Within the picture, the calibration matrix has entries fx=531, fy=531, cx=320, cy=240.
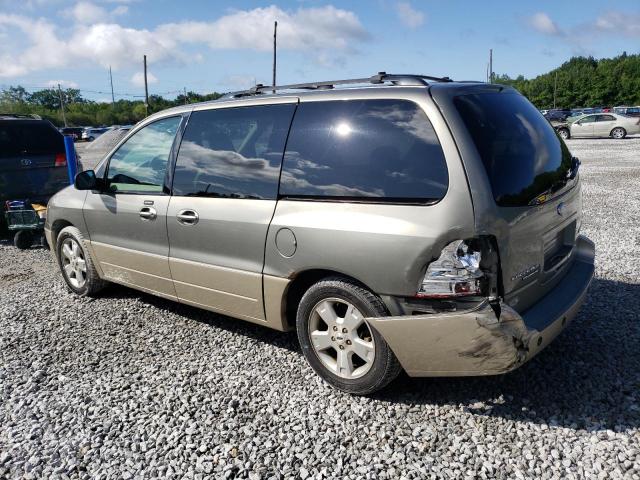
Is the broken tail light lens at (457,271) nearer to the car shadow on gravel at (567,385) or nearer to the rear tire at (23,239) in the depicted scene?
the car shadow on gravel at (567,385)

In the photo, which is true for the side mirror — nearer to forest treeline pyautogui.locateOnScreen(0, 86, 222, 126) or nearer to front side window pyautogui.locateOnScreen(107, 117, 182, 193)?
front side window pyautogui.locateOnScreen(107, 117, 182, 193)

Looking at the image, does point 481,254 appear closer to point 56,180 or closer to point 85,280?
point 85,280

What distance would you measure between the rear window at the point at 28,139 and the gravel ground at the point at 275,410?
4508mm

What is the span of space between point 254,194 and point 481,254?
1.64m

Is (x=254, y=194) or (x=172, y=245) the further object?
(x=172, y=245)

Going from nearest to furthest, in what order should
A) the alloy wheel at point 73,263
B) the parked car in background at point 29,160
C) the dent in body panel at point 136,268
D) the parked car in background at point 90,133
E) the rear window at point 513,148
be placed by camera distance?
the rear window at point 513,148, the dent in body panel at point 136,268, the alloy wheel at point 73,263, the parked car in background at point 29,160, the parked car in background at point 90,133

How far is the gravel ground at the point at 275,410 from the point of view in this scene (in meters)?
2.79

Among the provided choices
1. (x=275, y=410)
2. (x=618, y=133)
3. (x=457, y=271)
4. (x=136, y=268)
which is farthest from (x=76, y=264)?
(x=618, y=133)

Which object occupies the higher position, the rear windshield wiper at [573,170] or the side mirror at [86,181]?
the rear windshield wiper at [573,170]

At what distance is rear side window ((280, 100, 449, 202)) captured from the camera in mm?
3002

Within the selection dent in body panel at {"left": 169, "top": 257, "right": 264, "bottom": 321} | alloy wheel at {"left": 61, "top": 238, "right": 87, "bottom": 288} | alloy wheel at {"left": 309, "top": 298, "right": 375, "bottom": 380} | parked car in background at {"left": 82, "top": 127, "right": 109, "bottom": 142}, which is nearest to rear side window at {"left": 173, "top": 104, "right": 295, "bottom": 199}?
dent in body panel at {"left": 169, "top": 257, "right": 264, "bottom": 321}

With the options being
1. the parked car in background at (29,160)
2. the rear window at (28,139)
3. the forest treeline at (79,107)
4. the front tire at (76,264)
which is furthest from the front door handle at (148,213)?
the forest treeline at (79,107)

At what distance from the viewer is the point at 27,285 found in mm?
6148

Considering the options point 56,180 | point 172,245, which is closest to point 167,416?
point 172,245
